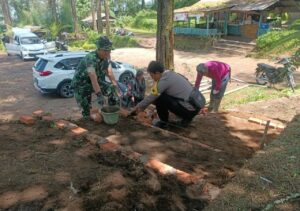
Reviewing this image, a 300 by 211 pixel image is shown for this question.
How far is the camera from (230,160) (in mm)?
4016

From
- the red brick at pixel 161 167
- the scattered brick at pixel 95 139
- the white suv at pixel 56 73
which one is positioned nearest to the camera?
the red brick at pixel 161 167

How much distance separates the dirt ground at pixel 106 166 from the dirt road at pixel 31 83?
18.4 ft

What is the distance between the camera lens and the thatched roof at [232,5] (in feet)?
69.7

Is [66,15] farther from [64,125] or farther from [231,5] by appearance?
[64,125]

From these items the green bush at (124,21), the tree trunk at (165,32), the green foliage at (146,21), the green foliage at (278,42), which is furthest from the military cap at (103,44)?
the green bush at (124,21)

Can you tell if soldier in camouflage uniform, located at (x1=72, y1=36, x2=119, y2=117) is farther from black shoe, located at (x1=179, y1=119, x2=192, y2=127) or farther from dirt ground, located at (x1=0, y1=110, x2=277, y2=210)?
black shoe, located at (x1=179, y1=119, x2=192, y2=127)

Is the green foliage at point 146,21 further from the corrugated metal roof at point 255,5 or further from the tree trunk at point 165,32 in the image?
the tree trunk at point 165,32

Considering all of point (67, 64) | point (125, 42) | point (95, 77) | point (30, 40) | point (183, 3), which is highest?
point (183, 3)

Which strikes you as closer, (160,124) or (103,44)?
(103,44)

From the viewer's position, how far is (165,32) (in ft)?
31.3

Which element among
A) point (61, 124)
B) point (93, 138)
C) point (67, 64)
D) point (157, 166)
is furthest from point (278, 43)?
point (157, 166)

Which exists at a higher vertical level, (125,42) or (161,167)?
(161,167)

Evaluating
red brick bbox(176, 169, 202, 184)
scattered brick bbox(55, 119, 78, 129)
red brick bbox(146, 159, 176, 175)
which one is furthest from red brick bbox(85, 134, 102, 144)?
red brick bbox(176, 169, 202, 184)

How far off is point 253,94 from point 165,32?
415 cm
